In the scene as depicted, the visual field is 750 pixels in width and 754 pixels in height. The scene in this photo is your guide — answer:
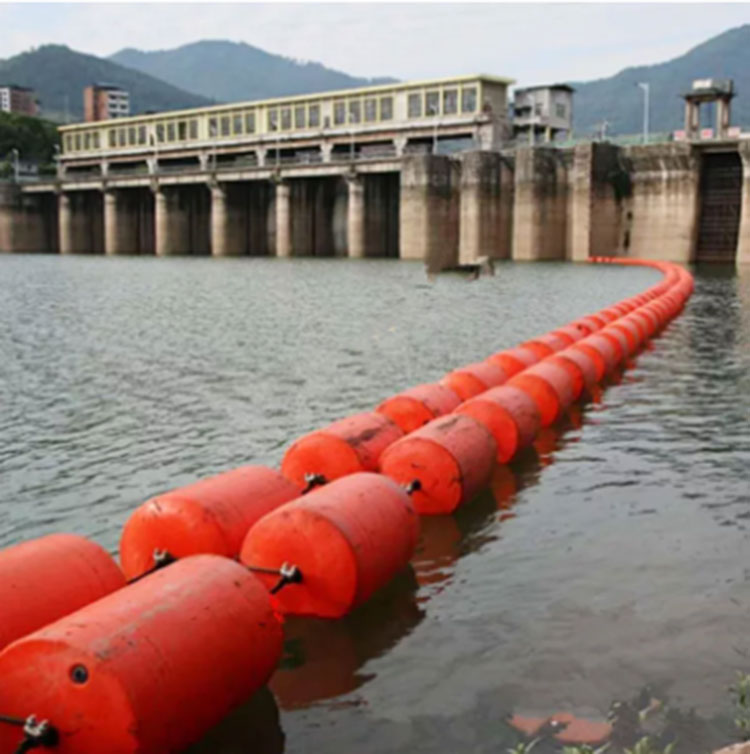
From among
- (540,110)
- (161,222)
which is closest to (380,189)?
(540,110)

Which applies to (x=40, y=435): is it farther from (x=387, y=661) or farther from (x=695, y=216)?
(x=695, y=216)

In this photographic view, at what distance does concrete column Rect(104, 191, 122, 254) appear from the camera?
336 ft

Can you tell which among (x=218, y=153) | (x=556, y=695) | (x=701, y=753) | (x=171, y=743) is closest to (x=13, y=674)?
(x=171, y=743)

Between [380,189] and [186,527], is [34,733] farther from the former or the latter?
[380,189]

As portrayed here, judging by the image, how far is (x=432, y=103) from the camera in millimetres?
89750

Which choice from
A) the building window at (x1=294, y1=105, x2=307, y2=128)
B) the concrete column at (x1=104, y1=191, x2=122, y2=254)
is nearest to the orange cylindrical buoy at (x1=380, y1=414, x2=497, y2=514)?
the building window at (x1=294, y1=105, x2=307, y2=128)

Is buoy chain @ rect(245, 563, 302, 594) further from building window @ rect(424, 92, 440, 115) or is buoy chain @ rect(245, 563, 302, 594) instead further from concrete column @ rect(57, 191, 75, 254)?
concrete column @ rect(57, 191, 75, 254)

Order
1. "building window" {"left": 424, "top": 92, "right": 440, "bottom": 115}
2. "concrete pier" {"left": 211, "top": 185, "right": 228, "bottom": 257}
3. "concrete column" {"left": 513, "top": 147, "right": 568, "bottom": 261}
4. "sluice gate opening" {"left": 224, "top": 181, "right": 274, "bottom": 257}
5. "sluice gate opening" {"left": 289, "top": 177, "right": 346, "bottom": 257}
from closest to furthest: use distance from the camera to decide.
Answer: "concrete column" {"left": 513, "top": 147, "right": 568, "bottom": 261} → "building window" {"left": 424, "top": 92, "right": 440, "bottom": 115} → "sluice gate opening" {"left": 289, "top": 177, "right": 346, "bottom": 257} → "concrete pier" {"left": 211, "top": 185, "right": 228, "bottom": 257} → "sluice gate opening" {"left": 224, "top": 181, "right": 274, "bottom": 257}

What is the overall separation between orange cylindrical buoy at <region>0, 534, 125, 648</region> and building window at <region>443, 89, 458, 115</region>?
85921mm

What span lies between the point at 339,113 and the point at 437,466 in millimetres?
90102

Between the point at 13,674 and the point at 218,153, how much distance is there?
107575 mm

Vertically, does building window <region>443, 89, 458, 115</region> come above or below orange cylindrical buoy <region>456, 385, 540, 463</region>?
above

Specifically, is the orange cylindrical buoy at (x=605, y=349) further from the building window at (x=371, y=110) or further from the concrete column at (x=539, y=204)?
the building window at (x=371, y=110)

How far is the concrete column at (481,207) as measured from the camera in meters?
72.7
